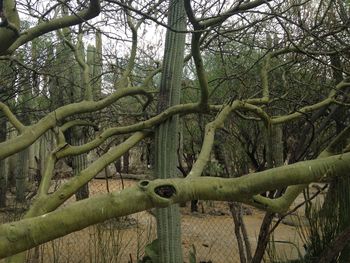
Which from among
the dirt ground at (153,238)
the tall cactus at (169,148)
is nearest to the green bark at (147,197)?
the tall cactus at (169,148)

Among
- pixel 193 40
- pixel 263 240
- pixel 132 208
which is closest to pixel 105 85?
pixel 263 240

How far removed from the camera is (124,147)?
3664 millimetres

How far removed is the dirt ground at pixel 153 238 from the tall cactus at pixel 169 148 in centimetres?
66

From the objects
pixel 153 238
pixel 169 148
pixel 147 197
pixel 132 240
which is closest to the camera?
pixel 147 197

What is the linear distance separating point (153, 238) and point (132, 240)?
5.46 ft

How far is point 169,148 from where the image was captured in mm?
4203

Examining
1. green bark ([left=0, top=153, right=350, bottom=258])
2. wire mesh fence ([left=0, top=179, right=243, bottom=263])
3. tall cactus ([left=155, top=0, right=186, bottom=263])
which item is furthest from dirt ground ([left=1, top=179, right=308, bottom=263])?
green bark ([left=0, top=153, right=350, bottom=258])

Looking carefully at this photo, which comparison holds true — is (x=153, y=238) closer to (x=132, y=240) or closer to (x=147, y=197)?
(x=132, y=240)

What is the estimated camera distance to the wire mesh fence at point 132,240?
5.03 m

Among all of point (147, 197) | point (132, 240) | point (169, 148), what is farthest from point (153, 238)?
point (147, 197)

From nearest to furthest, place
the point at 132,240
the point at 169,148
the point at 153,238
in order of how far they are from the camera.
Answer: the point at 169,148 < the point at 153,238 < the point at 132,240

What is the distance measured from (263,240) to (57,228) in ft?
8.41

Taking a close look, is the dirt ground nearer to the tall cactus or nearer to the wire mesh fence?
the wire mesh fence

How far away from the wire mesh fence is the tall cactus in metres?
0.66
